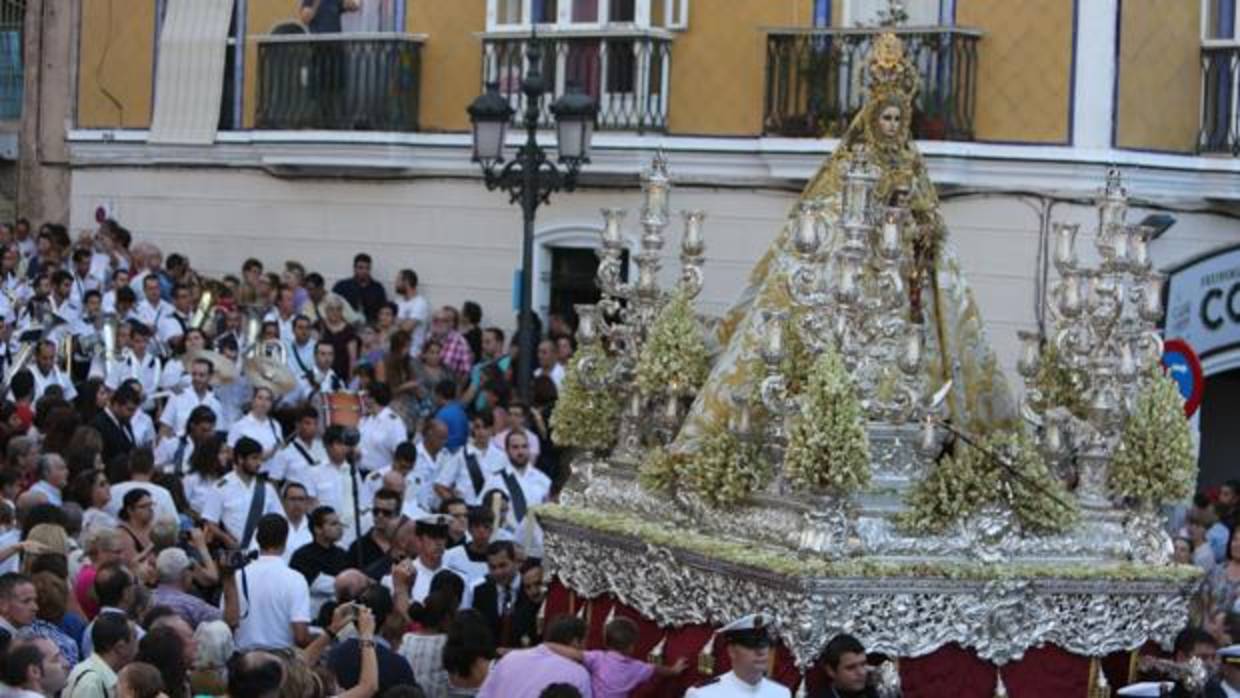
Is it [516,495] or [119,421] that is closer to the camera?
[516,495]

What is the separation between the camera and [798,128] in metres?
25.8

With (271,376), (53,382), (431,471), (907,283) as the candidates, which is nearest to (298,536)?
(431,471)

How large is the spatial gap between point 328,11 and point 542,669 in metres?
15.6

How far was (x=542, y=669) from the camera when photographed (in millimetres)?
13578

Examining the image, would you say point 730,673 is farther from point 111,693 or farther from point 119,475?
point 119,475

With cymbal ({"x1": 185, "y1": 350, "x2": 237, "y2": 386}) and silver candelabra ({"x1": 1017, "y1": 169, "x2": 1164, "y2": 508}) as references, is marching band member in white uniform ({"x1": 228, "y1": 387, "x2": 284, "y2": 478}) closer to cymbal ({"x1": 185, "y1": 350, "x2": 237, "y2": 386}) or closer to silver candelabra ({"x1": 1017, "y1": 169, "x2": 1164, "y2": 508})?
cymbal ({"x1": 185, "y1": 350, "x2": 237, "y2": 386})

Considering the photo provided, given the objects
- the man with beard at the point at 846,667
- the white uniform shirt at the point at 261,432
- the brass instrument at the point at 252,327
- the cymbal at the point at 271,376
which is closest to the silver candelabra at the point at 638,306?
the man with beard at the point at 846,667

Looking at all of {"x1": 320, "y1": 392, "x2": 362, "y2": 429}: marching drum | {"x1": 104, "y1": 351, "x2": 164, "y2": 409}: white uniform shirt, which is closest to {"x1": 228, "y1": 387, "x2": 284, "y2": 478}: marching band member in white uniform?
{"x1": 320, "y1": 392, "x2": 362, "y2": 429}: marching drum

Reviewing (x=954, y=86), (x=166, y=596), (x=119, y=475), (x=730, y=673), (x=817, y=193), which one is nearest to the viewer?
(x=730, y=673)

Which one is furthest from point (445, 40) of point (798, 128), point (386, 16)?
point (798, 128)

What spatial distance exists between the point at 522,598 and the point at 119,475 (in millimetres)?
2754

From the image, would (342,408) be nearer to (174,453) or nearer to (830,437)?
(174,453)

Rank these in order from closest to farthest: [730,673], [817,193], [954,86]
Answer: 1. [730,673]
2. [817,193]
3. [954,86]

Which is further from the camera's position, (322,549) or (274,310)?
(274,310)
